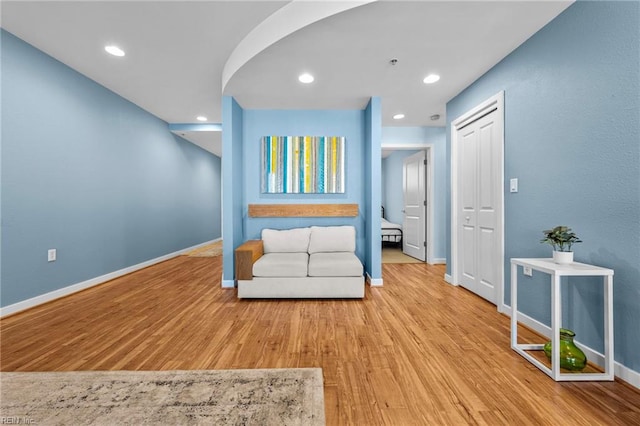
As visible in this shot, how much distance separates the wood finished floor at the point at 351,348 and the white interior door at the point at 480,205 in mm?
283

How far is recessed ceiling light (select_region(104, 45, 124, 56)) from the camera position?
2660mm

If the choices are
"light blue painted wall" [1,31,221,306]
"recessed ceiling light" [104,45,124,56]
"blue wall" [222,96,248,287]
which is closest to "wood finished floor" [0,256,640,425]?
"blue wall" [222,96,248,287]

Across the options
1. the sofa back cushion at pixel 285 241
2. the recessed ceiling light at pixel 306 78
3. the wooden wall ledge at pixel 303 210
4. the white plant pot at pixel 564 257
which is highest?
the recessed ceiling light at pixel 306 78

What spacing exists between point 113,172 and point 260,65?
273cm

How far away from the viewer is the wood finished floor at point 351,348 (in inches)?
54.5

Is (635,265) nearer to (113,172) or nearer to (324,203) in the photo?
(324,203)

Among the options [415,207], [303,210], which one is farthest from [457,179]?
[303,210]

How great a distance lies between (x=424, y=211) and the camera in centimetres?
504

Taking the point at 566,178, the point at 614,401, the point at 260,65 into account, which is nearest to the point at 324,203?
the point at 260,65

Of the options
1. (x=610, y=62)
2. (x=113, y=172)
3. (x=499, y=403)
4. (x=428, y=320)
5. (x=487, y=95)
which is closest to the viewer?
(x=499, y=403)

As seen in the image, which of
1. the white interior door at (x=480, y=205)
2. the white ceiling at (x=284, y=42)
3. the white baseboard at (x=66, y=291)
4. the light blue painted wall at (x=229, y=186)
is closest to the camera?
the white ceiling at (x=284, y=42)

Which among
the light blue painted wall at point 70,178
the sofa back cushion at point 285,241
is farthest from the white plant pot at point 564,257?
the light blue painted wall at point 70,178

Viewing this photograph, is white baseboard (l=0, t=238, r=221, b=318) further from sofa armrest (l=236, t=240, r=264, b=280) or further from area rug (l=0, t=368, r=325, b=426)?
sofa armrest (l=236, t=240, r=264, b=280)

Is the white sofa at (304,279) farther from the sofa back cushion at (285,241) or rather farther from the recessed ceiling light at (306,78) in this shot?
the recessed ceiling light at (306,78)
